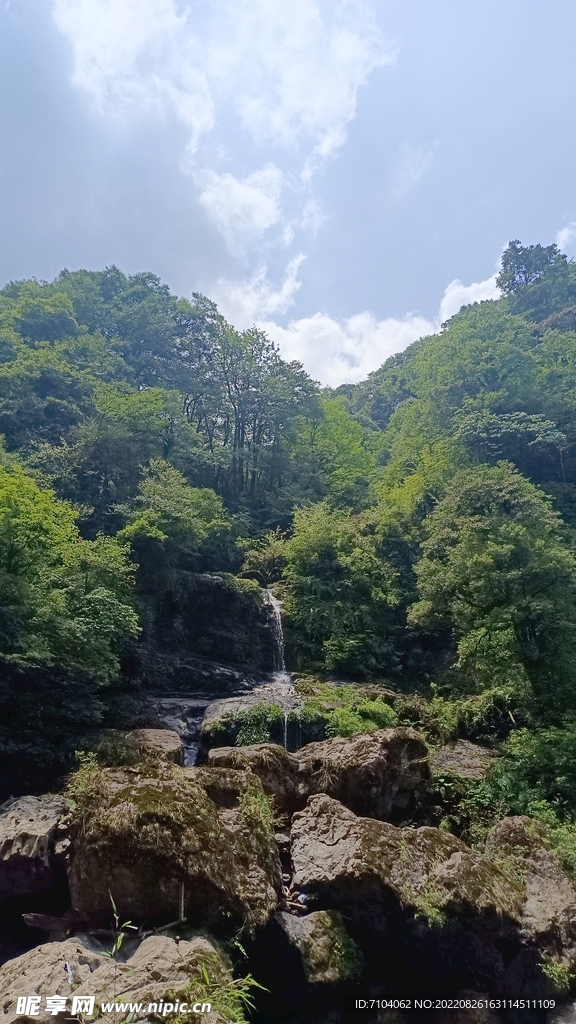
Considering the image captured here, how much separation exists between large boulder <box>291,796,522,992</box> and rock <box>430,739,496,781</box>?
14.1ft

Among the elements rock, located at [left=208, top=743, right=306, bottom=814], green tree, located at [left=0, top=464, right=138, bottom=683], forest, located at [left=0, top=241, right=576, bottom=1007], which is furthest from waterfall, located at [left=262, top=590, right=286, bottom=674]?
rock, located at [left=208, top=743, right=306, bottom=814]

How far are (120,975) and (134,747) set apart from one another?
6347mm

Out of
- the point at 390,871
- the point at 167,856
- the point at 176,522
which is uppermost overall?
the point at 176,522

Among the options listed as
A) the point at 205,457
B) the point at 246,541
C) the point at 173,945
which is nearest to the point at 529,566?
the point at 173,945

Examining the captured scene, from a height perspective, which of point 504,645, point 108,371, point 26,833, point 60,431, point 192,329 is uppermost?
point 192,329

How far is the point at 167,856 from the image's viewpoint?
6.39m

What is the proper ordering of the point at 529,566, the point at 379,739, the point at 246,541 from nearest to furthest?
the point at 379,739 → the point at 529,566 → the point at 246,541

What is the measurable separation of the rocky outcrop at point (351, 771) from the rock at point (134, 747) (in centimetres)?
122

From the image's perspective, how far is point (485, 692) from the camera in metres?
15.9

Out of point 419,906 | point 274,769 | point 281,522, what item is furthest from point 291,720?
point 281,522

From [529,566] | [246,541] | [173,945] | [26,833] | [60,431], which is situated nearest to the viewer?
[173,945]

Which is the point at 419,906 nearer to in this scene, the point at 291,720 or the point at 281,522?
the point at 291,720

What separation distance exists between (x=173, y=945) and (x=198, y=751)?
A: 29.3 ft

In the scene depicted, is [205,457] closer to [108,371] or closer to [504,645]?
[108,371]
